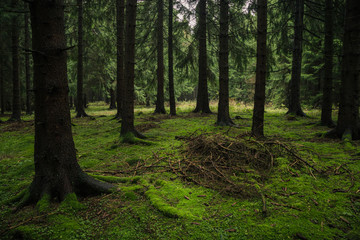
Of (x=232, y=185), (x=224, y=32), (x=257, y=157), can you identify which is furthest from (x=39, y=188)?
(x=224, y=32)

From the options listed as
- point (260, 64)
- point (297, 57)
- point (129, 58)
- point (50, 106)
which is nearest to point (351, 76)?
point (260, 64)

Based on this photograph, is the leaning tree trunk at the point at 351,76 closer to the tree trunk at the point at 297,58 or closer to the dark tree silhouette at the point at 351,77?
the dark tree silhouette at the point at 351,77

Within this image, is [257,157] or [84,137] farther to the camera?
[84,137]

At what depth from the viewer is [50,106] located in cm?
303

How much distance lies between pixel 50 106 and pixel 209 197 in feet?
9.23

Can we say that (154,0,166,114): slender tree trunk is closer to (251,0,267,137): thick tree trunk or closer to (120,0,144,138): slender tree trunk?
(120,0,144,138): slender tree trunk

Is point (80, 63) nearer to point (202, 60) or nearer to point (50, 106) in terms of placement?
point (202, 60)

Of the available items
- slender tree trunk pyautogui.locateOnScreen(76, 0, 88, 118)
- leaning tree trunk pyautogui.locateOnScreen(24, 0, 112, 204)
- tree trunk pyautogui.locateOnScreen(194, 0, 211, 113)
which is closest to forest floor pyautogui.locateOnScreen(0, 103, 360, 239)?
leaning tree trunk pyautogui.locateOnScreen(24, 0, 112, 204)

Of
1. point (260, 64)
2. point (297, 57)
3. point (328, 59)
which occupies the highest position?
point (297, 57)

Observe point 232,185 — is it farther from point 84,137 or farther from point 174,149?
point 84,137

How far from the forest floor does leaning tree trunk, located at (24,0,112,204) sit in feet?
1.25

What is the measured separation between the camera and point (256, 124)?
5637 mm

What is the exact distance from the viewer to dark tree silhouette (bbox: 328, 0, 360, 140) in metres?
5.79

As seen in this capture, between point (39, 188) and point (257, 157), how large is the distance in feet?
13.1
